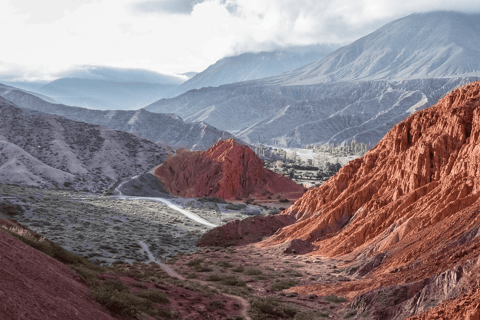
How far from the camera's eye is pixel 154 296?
15.6m

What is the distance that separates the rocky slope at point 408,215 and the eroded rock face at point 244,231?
198 centimetres

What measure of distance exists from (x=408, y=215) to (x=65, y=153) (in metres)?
81.5

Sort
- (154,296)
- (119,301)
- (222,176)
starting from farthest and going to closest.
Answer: (222,176)
(154,296)
(119,301)

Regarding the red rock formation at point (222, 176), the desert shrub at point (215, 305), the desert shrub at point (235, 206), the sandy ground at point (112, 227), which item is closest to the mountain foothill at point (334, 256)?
the desert shrub at point (215, 305)

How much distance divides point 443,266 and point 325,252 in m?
12.9

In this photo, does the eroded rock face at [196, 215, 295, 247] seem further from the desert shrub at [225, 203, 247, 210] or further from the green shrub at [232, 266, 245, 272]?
the desert shrub at [225, 203, 247, 210]

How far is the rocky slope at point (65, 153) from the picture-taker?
241 feet

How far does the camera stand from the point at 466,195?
2378 cm

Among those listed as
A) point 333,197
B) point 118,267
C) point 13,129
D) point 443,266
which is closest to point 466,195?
point 443,266

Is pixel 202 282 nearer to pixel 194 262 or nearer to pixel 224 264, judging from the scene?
pixel 224 264

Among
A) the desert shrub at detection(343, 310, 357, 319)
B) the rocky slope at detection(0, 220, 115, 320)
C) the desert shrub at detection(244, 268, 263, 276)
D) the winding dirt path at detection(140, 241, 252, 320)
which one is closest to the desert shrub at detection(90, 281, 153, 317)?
the rocky slope at detection(0, 220, 115, 320)

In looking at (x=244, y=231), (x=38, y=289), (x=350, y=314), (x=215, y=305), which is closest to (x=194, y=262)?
(x=244, y=231)

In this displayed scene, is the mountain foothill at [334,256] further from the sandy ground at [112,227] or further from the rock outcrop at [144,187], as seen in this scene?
the rock outcrop at [144,187]

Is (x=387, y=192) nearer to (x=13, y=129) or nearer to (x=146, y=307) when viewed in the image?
(x=146, y=307)
